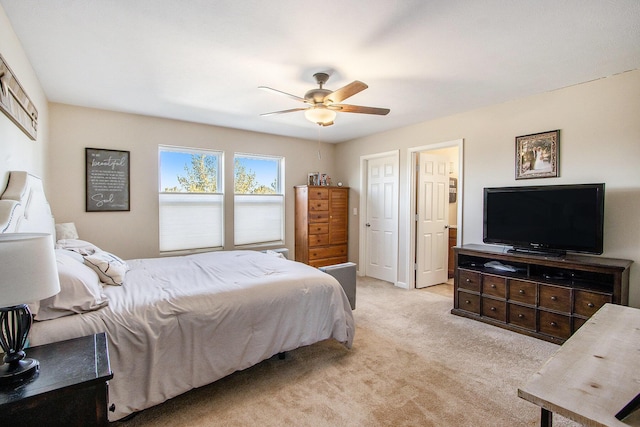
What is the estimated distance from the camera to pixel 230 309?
2059mm

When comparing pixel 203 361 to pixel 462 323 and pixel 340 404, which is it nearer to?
pixel 340 404

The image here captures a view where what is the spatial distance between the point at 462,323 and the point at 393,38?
9.36ft

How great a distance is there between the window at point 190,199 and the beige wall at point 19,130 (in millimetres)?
1351

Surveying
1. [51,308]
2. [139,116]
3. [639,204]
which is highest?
[139,116]

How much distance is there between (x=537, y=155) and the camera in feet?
10.8

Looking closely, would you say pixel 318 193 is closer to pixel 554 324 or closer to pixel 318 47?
pixel 318 47

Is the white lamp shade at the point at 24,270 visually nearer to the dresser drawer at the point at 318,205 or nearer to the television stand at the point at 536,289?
the television stand at the point at 536,289

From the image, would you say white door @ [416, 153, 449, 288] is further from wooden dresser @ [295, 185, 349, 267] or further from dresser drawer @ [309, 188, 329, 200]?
dresser drawer @ [309, 188, 329, 200]

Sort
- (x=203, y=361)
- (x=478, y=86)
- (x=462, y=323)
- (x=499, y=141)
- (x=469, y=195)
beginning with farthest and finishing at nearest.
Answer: (x=469, y=195)
(x=499, y=141)
(x=462, y=323)
(x=478, y=86)
(x=203, y=361)

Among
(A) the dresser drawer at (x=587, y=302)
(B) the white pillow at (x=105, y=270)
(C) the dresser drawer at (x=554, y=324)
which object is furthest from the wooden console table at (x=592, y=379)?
(B) the white pillow at (x=105, y=270)

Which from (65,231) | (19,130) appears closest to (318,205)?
(65,231)

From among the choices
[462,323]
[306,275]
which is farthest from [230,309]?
[462,323]

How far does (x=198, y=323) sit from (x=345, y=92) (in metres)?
2.01

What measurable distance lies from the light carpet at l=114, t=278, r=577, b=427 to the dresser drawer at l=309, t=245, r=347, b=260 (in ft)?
6.82
